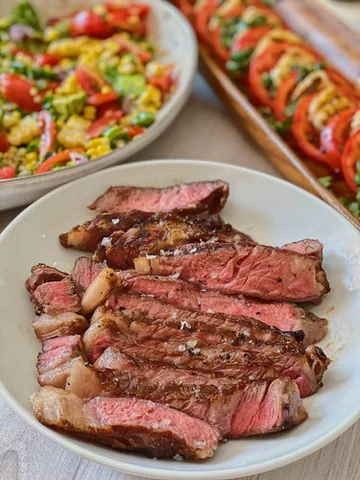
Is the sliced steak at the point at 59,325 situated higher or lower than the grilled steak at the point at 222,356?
lower

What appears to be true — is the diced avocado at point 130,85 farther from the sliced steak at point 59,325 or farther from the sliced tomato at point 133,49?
the sliced steak at point 59,325

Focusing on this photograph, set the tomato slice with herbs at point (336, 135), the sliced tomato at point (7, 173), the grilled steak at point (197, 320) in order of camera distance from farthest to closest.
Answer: the tomato slice with herbs at point (336, 135) < the sliced tomato at point (7, 173) < the grilled steak at point (197, 320)

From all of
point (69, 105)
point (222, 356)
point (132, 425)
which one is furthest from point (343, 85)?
point (132, 425)

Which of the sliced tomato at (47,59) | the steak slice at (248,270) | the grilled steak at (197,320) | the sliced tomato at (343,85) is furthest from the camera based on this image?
the sliced tomato at (47,59)

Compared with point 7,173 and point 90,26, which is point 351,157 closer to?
point 7,173

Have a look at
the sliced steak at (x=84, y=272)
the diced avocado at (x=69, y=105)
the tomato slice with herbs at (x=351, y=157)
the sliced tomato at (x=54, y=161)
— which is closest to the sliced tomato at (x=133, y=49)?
the diced avocado at (x=69, y=105)

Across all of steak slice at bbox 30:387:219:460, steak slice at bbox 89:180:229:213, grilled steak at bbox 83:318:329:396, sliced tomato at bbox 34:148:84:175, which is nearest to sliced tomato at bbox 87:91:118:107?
sliced tomato at bbox 34:148:84:175

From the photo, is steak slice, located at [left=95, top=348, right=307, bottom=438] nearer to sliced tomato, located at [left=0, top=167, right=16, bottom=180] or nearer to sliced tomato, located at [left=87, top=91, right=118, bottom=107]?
sliced tomato, located at [left=0, top=167, right=16, bottom=180]

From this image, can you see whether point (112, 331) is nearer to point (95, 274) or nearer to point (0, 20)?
point (95, 274)
